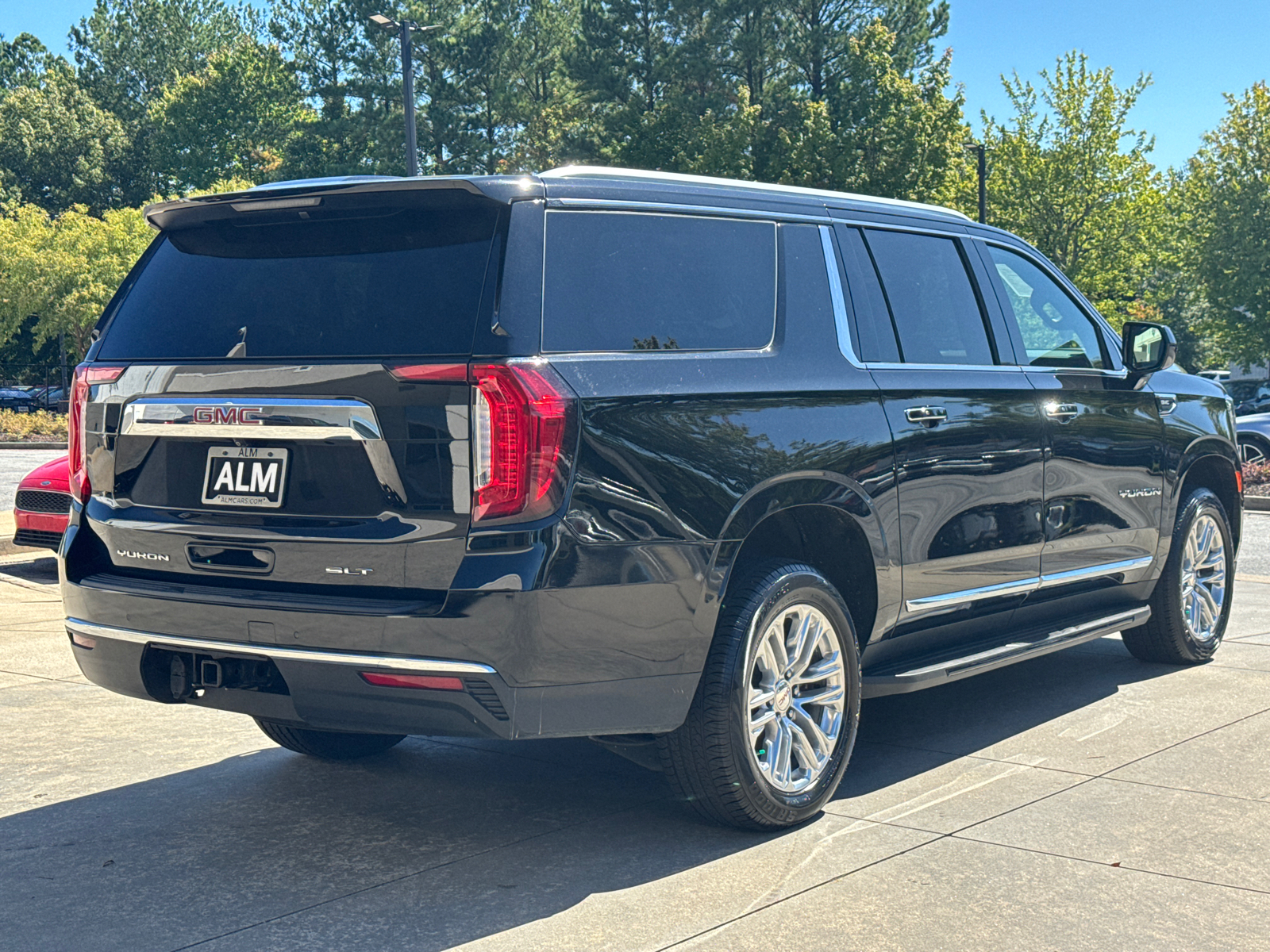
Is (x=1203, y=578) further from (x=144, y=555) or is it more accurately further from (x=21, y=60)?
(x=21, y=60)

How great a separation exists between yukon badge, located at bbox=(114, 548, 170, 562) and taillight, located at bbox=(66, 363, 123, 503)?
0.27 metres

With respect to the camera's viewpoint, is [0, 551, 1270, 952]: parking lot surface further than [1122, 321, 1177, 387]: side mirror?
No

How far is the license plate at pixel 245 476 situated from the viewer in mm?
4074

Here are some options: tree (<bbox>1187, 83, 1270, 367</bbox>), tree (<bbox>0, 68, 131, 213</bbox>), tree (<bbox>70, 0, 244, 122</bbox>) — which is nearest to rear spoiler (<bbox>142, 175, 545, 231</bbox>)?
tree (<bbox>1187, 83, 1270, 367</bbox>)

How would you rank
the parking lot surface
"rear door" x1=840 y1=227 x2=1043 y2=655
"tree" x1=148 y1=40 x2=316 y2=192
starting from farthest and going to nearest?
1. "tree" x1=148 y1=40 x2=316 y2=192
2. "rear door" x1=840 y1=227 x2=1043 y2=655
3. the parking lot surface

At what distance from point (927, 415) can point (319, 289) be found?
222cm

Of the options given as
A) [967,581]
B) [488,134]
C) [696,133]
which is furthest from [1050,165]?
[967,581]

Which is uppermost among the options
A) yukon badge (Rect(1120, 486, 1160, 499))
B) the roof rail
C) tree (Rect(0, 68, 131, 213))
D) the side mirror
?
tree (Rect(0, 68, 131, 213))

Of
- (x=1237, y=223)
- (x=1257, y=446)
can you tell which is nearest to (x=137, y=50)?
(x=1237, y=223)

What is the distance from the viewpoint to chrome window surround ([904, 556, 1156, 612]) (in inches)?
205

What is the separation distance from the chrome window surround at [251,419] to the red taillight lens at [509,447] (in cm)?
31

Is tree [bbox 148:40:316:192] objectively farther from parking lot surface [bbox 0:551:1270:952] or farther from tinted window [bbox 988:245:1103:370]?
parking lot surface [bbox 0:551:1270:952]

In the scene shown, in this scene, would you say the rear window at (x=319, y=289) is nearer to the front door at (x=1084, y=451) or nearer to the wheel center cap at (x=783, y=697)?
the wheel center cap at (x=783, y=697)

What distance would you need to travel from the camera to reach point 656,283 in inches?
172
